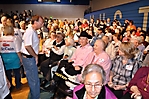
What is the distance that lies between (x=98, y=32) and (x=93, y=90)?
4743mm

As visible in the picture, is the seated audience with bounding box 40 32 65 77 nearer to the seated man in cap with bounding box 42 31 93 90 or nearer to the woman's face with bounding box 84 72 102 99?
the seated man in cap with bounding box 42 31 93 90

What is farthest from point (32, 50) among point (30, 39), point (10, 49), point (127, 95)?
point (127, 95)

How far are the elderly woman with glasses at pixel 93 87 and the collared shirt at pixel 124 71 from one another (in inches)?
44.9

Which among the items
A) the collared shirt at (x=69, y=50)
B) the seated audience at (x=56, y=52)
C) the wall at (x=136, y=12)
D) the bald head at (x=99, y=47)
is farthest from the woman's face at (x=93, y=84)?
the wall at (x=136, y=12)

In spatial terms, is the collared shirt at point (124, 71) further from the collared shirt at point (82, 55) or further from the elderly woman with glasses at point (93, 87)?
Answer: the elderly woman with glasses at point (93, 87)

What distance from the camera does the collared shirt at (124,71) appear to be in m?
2.82

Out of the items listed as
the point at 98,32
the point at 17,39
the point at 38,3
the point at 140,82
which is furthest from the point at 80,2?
the point at 140,82

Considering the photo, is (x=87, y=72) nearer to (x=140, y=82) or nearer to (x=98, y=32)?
(x=140, y=82)

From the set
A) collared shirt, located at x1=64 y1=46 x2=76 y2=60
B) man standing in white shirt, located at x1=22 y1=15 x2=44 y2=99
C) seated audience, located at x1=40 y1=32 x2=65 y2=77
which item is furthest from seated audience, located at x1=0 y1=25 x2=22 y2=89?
collared shirt, located at x1=64 y1=46 x2=76 y2=60

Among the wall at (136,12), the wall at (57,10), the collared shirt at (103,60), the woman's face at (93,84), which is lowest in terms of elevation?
the collared shirt at (103,60)

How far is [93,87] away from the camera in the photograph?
1.66 meters

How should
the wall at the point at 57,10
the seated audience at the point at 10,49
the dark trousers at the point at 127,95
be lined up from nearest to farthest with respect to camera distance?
the dark trousers at the point at 127,95 < the seated audience at the point at 10,49 < the wall at the point at 57,10

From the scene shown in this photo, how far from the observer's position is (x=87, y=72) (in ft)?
5.79

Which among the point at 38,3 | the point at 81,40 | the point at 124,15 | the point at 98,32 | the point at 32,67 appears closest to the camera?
the point at 32,67
